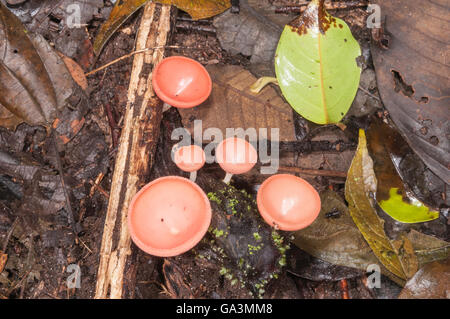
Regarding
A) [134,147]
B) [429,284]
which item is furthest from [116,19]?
[429,284]

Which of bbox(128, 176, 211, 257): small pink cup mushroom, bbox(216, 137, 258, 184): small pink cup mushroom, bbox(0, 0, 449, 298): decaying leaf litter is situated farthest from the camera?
bbox(0, 0, 449, 298): decaying leaf litter

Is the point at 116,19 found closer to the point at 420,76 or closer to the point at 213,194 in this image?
the point at 213,194

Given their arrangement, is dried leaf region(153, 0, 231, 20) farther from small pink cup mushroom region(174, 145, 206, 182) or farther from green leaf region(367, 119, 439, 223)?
green leaf region(367, 119, 439, 223)

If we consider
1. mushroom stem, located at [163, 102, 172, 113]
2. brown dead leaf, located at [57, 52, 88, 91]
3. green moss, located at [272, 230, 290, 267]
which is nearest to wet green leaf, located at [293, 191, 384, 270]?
green moss, located at [272, 230, 290, 267]

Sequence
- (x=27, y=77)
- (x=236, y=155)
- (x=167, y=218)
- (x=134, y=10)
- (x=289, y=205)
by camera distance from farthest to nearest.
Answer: (x=134, y=10)
(x=27, y=77)
(x=236, y=155)
(x=289, y=205)
(x=167, y=218)

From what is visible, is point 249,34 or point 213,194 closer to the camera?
point 213,194

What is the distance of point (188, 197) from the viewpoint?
2.73 metres

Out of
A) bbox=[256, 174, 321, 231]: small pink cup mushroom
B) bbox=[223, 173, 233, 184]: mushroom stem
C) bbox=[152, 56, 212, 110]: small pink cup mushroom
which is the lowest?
bbox=[223, 173, 233, 184]: mushroom stem

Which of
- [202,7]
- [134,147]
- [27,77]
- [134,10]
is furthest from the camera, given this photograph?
[202,7]

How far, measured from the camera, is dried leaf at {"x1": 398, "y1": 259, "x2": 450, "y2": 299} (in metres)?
2.90

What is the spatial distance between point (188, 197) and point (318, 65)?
1.55 metres

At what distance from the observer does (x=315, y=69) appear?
3137 millimetres

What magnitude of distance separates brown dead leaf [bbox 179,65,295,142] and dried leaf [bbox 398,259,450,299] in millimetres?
1519

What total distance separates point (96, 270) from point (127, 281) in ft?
1.39
